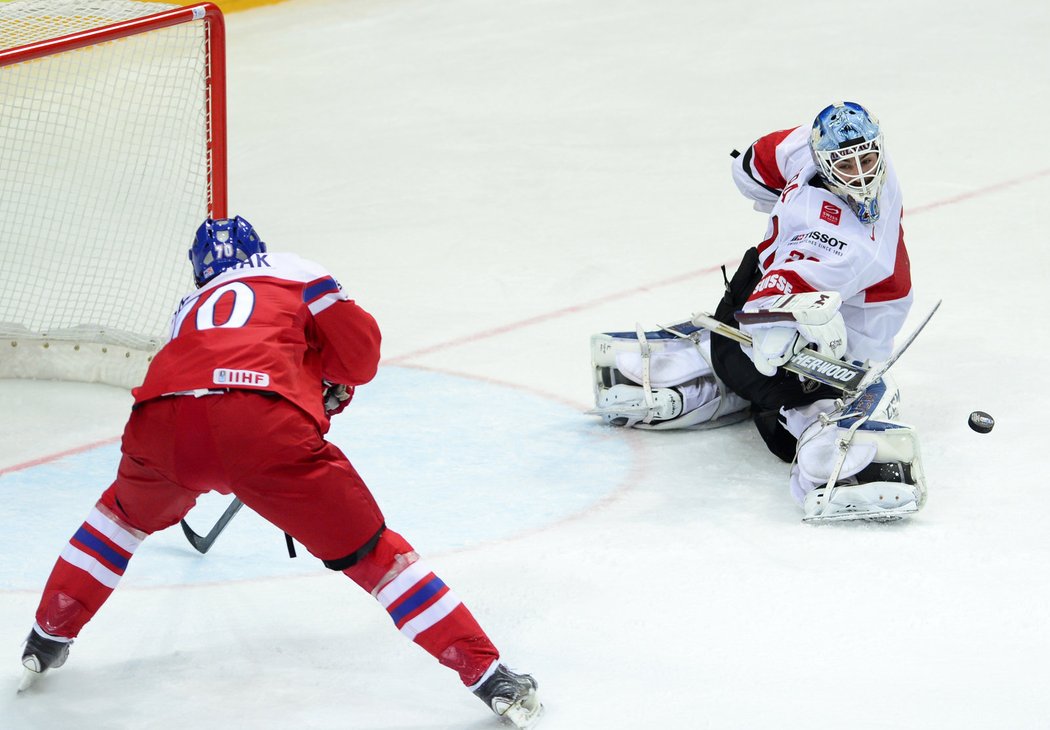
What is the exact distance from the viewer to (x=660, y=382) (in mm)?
4152

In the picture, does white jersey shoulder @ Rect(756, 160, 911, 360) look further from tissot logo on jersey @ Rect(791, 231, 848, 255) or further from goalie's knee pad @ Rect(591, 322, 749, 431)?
goalie's knee pad @ Rect(591, 322, 749, 431)

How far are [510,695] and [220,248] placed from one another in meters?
0.93

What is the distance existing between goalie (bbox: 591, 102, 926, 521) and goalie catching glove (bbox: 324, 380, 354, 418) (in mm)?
1017

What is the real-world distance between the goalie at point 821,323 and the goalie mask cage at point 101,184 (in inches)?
57.4

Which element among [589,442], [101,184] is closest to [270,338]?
[589,442]

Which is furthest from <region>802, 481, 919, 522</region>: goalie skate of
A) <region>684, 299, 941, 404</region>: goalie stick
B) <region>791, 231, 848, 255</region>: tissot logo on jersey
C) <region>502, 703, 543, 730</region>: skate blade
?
<region>502, 703, 543, 730</region>: skate blade

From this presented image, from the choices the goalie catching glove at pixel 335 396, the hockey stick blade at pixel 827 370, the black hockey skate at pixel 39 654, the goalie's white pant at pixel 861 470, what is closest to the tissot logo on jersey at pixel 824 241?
the hockey stick blade at pixel 827 370

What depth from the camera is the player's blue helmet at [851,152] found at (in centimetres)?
355

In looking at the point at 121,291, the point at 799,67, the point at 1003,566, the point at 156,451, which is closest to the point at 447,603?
the point at 156,451

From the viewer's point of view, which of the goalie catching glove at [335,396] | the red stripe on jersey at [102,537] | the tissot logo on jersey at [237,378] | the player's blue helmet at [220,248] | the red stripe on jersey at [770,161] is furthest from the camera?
the red stripe on jersey at [770,161]

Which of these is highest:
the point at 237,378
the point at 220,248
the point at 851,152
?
the point at 220,248

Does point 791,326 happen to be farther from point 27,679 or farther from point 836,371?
point 27,679

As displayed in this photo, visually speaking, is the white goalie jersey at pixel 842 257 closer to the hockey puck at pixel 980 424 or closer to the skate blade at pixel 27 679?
the hockey puck at pixel 980 424

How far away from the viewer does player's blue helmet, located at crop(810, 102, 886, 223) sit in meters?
3.55
